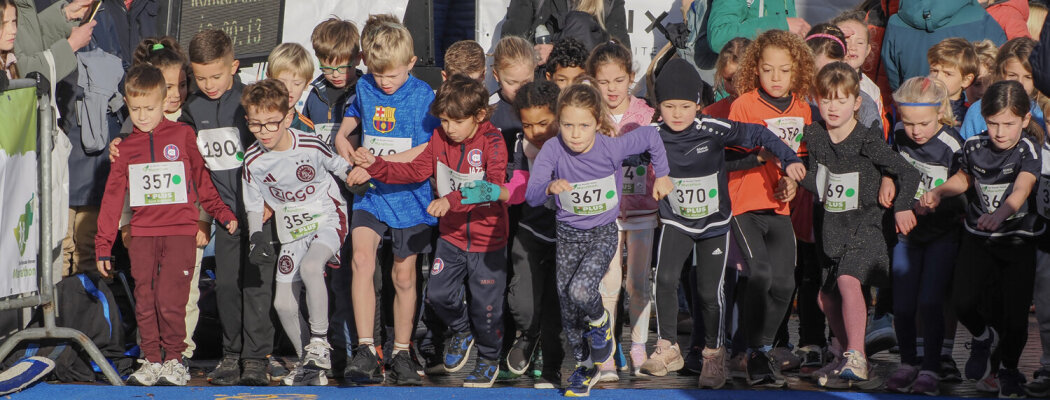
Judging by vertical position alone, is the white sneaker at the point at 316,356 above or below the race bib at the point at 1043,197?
below

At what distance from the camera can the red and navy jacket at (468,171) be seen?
540cm

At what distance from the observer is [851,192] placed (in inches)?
215

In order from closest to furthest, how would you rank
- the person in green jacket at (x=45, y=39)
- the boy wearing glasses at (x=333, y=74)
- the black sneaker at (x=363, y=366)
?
the black sneaker at (x=363, y=366), the person in green jacket at (x=45, y=39), the boy wearing glasses at (x=333, y=74)

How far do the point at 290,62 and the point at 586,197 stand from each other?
6.82 feet

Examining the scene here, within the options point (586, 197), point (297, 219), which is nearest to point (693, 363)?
point (586, 197)

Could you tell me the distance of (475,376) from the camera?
550cm

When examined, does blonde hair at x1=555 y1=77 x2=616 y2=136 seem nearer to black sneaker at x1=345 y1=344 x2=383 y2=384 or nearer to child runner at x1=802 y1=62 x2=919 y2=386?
child runner at x1=802 y1=62 x2=919 y2=386

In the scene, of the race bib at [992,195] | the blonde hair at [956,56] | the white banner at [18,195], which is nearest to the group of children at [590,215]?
the race bib at [992,195]

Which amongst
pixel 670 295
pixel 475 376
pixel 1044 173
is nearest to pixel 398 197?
pixel 475 376

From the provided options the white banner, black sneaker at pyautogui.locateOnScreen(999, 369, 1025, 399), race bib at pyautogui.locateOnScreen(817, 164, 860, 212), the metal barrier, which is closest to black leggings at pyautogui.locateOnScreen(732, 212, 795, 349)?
race bib at pyautogui.locateOnScreen(817, 164, 860, 212)

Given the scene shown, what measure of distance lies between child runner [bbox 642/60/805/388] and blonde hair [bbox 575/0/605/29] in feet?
6.87

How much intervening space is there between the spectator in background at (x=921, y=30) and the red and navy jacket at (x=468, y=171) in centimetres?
289

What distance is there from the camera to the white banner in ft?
18.0

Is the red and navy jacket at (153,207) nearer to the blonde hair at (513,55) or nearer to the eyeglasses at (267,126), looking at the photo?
the eyeglasses at (267,126)
